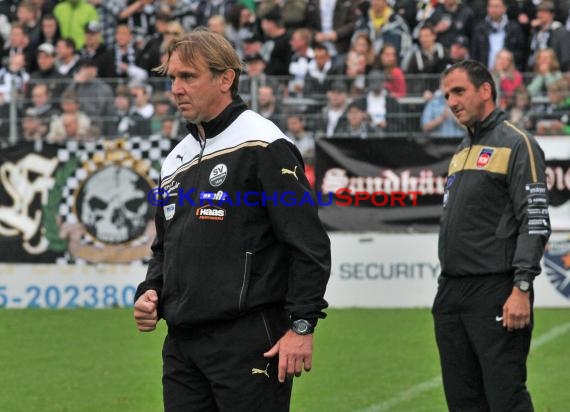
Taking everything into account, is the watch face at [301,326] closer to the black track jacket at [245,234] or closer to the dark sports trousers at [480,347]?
the black track jacket at [245,234]

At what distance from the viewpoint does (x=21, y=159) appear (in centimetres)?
1541

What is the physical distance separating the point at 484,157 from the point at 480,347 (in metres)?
0.97

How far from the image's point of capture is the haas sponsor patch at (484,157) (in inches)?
255

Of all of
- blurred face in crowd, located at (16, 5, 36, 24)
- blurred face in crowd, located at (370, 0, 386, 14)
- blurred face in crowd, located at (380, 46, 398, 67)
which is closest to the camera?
blurred face in crowd, located at (380, 46, 398, 67)

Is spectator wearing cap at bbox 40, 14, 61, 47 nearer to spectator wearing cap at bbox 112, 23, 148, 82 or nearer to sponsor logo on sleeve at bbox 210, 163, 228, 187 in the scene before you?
spectator wearing cap at bbox 112, 23, 148, 82

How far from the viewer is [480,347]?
6.34m

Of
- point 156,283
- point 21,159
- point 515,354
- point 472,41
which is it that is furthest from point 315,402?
point 472,41

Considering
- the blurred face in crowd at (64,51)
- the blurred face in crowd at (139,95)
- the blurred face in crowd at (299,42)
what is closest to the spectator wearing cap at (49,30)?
the blurred face in crowd at (64,51)

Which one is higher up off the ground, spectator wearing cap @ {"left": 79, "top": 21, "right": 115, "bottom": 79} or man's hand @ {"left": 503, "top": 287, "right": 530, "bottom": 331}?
spectator wearing cap @ {"left": 79, "top": 21, "right": 115, "bottom": 79}

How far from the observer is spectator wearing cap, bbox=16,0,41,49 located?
19.7m

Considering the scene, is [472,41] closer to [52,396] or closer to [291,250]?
[52,396]

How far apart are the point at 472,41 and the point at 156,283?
1357 cm

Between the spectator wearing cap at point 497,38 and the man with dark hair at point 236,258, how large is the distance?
13295 mm

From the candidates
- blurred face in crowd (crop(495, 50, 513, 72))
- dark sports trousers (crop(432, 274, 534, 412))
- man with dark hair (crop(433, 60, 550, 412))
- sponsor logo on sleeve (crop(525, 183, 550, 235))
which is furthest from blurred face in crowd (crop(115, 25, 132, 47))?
sponsor logo on sleeve (crop(525, 183, 550, 235))
